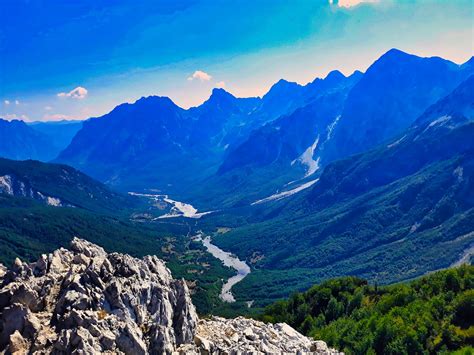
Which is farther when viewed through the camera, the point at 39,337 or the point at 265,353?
the point at 265,353

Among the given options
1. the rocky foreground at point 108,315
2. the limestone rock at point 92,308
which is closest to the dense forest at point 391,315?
the rocky foreground at point 108,315

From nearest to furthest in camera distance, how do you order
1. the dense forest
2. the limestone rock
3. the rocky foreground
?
1. the limestone rock
2. the rocky foreground
3. the dense forest

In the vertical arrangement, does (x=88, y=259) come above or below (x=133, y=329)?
above

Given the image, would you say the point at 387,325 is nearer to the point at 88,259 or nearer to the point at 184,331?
the point at 184,331

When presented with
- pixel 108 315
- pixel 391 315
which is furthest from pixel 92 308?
pixel 391 315

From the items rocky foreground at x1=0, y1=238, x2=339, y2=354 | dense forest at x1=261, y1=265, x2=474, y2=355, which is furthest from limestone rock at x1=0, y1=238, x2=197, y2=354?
dense forest at x1=261, y1=265, x2=474, y2=355

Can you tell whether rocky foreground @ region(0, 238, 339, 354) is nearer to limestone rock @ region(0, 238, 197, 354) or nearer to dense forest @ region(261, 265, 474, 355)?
limestone rock @ region(0, 238, 197, 354)

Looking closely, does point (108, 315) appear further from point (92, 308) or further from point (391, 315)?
point (391, 315)

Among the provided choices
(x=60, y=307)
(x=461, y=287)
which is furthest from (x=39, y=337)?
(x=461, y=287)
